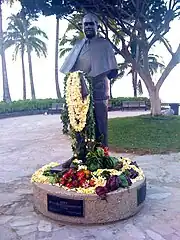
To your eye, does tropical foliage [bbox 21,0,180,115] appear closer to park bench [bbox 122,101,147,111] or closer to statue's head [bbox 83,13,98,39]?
statue's head [bbox 83,13,98,39]

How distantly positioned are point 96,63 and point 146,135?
5562 millimetres

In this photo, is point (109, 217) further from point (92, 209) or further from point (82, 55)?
point (82, 55)

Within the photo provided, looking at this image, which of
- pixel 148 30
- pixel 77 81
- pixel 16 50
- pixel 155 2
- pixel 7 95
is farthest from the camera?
pixel 16 50

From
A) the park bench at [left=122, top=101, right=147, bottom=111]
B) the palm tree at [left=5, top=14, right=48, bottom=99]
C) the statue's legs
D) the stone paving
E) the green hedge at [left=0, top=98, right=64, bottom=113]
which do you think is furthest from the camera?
the palm tree at [left=5, top=14, right=48, bottom=99]

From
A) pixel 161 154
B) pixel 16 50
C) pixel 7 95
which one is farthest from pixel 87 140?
pixel 16 50

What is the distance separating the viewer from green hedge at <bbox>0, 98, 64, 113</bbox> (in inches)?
696

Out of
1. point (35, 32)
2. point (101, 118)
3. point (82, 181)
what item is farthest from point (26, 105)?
point (82, 181)

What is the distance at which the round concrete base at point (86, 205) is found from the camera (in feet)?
11.3

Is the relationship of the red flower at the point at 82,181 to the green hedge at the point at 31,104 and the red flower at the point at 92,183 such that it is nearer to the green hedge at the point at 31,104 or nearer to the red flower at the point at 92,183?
the red flower at the point at 92,183

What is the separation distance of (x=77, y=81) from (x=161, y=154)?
4.20 meters

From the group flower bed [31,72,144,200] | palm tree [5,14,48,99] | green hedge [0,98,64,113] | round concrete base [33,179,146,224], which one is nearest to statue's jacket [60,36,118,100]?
flower bed [31,72,144,200]

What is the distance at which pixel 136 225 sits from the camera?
11.4 ft

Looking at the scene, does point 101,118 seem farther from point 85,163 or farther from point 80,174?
point 80,174

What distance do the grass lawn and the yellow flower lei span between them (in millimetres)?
3995
